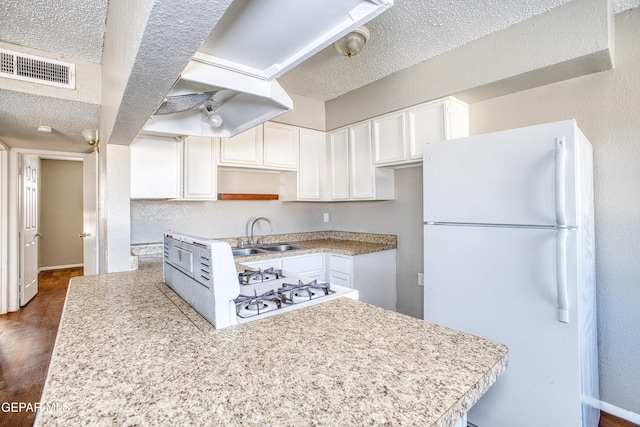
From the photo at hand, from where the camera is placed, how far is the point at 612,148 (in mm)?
1916

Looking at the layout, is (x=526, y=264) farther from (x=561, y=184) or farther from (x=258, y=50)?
(x=258, y=50)

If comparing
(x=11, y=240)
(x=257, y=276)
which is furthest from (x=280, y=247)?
(x=11, y=240)

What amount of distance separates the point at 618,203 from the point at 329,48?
6.96 feet

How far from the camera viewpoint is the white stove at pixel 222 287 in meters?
0.95

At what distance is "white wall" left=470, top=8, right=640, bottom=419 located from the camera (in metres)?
1.84

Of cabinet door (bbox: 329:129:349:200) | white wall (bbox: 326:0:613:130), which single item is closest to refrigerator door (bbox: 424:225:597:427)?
white wall (bbox: 326:0:613:130)

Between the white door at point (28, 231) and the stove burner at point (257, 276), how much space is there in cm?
380

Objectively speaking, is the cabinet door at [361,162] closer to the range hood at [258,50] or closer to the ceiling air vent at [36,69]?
the range hood at [258,50]

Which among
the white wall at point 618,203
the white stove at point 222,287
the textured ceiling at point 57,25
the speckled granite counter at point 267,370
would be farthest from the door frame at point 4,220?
the white wall at point 618,203

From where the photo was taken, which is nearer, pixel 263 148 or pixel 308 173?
pixel 263 148

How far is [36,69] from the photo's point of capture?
2000mm

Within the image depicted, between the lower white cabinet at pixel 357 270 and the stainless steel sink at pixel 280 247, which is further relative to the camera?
the stainless steel sink at pixel 280 247

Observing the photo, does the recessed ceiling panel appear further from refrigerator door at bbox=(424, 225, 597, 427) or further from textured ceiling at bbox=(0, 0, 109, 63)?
refrigerator door at bbox=(424, 225, 597, 427)

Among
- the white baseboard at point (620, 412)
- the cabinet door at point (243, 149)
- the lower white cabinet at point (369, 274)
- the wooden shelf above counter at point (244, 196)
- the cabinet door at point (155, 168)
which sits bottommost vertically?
the white baseboard at point (620, 412)
